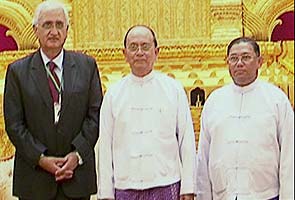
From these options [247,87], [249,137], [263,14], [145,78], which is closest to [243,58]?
[247,87]

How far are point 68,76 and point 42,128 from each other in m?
0.27

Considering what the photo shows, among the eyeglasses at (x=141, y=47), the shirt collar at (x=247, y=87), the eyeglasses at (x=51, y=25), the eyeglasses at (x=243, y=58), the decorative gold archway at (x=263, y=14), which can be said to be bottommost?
the shirt collar at (x=247, y=87)

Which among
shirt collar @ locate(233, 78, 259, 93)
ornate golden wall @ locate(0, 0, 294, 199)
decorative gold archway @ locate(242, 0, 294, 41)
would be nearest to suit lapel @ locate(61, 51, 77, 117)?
shirt collar @ locate(233, 78, 259, 93)

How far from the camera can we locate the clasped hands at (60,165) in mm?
3355

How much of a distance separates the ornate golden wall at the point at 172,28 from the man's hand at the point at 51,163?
2.15 m

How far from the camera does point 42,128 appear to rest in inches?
133

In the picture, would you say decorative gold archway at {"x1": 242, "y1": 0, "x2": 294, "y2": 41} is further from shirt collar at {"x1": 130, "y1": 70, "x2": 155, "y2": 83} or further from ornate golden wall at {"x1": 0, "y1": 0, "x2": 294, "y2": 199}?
shirt collar at {"x1": 130, "y1": 70, "x2": 155, "y2": 83}

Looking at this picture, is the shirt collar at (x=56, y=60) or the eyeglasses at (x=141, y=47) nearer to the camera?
the eyeglasses at (x=141, y=47)

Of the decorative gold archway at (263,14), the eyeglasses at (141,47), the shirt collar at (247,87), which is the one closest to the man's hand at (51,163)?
the eyeglasses at (141,47)

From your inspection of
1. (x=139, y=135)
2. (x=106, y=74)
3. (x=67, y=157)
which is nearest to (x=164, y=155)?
(x=139, y=135)

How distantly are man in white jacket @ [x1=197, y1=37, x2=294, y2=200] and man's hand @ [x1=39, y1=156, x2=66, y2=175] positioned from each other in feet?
2.26

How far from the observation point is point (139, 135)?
334 cm

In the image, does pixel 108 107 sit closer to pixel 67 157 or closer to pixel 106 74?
pixel 67 157

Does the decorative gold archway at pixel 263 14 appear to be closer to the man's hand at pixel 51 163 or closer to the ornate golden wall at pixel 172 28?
the ornate golden wall at pixel 172 28
